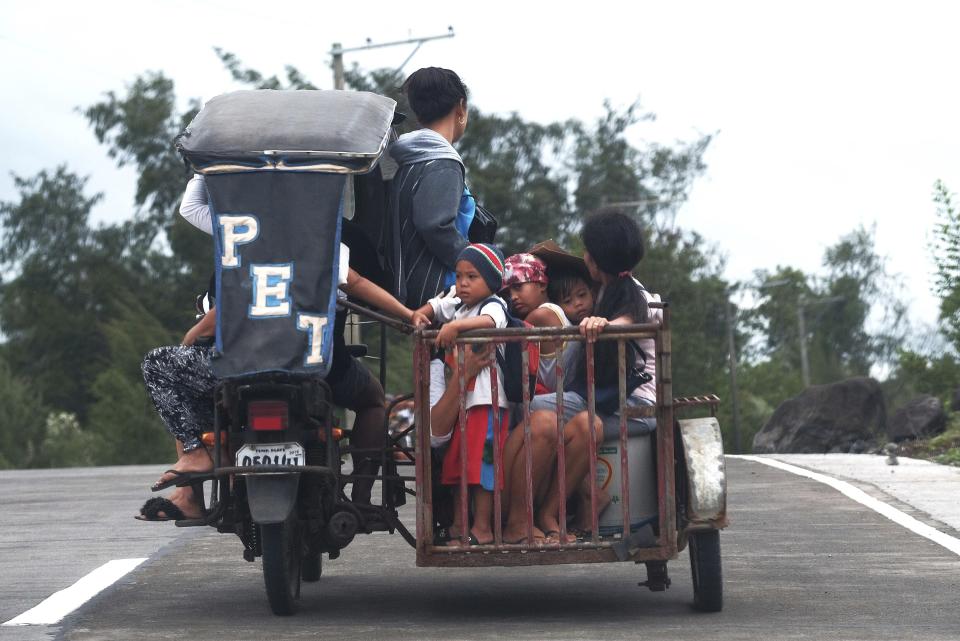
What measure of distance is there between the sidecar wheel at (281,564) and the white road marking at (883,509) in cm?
417

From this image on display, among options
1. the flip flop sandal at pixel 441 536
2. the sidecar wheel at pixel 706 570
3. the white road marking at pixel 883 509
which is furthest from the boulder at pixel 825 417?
the flip flop sandal at pixel 441 536

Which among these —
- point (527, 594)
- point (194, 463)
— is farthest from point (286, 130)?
point (527, 594)

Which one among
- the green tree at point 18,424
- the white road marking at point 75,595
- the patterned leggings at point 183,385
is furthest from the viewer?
the green tree at point 18,424

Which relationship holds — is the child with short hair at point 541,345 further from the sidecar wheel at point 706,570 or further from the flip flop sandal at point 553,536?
the sidecar wheel at point 706,570

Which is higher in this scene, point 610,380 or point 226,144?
point 226,144

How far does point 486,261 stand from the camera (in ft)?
26.0

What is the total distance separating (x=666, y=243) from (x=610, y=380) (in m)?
56.0

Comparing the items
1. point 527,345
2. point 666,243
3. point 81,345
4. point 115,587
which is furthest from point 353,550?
point 81,345

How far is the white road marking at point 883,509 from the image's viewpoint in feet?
37.4

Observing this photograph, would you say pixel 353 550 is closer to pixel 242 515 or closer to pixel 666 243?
pixel 242 515

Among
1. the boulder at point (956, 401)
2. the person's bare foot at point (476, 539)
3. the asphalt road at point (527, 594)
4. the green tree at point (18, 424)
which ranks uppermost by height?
the green tree at point (18, 424)

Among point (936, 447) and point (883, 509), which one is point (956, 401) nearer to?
point (936, 447)

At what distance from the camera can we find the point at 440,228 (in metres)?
8.17

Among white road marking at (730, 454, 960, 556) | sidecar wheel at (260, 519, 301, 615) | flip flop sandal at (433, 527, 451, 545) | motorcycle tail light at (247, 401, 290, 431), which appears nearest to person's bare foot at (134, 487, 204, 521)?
sidecar wheel at (260, 519, 301, 615)
